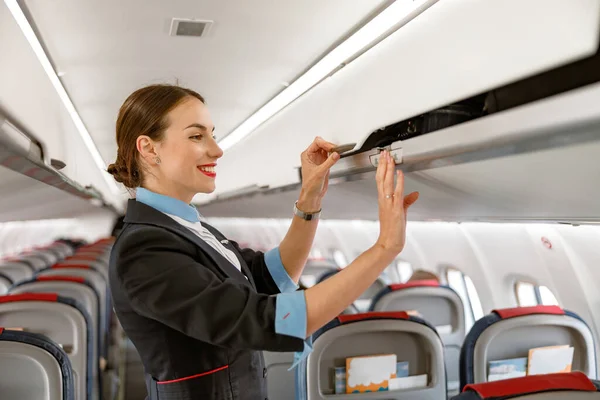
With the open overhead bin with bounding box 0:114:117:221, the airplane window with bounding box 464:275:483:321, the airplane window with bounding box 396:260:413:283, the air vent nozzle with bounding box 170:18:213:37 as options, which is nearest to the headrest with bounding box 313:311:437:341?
the air vent nozzle with bounding box 170:18:213:37

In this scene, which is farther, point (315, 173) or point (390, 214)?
point (315, 173)

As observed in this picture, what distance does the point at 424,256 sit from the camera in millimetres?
6062

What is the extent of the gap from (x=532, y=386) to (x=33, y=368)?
195 cm

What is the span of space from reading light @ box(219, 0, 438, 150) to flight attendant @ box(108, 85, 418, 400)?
2.51 feet

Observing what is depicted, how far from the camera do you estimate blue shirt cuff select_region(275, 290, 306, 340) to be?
55.1 inches

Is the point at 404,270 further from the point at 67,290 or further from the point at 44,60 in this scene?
the point at 44,60

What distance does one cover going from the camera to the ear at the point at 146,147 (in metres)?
1.75

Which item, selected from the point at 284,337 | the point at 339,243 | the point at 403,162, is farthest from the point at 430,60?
the point at 339,243

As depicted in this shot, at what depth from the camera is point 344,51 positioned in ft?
9.39

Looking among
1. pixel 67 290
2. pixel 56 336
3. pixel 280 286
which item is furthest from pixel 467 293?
pixel 280 286

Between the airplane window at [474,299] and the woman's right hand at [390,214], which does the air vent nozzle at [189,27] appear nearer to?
the woman's right hand at [390,214]

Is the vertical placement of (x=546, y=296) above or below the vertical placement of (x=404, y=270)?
below

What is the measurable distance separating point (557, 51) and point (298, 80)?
2284 millimetres

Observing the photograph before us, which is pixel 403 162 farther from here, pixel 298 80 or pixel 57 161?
pixel 57 161
